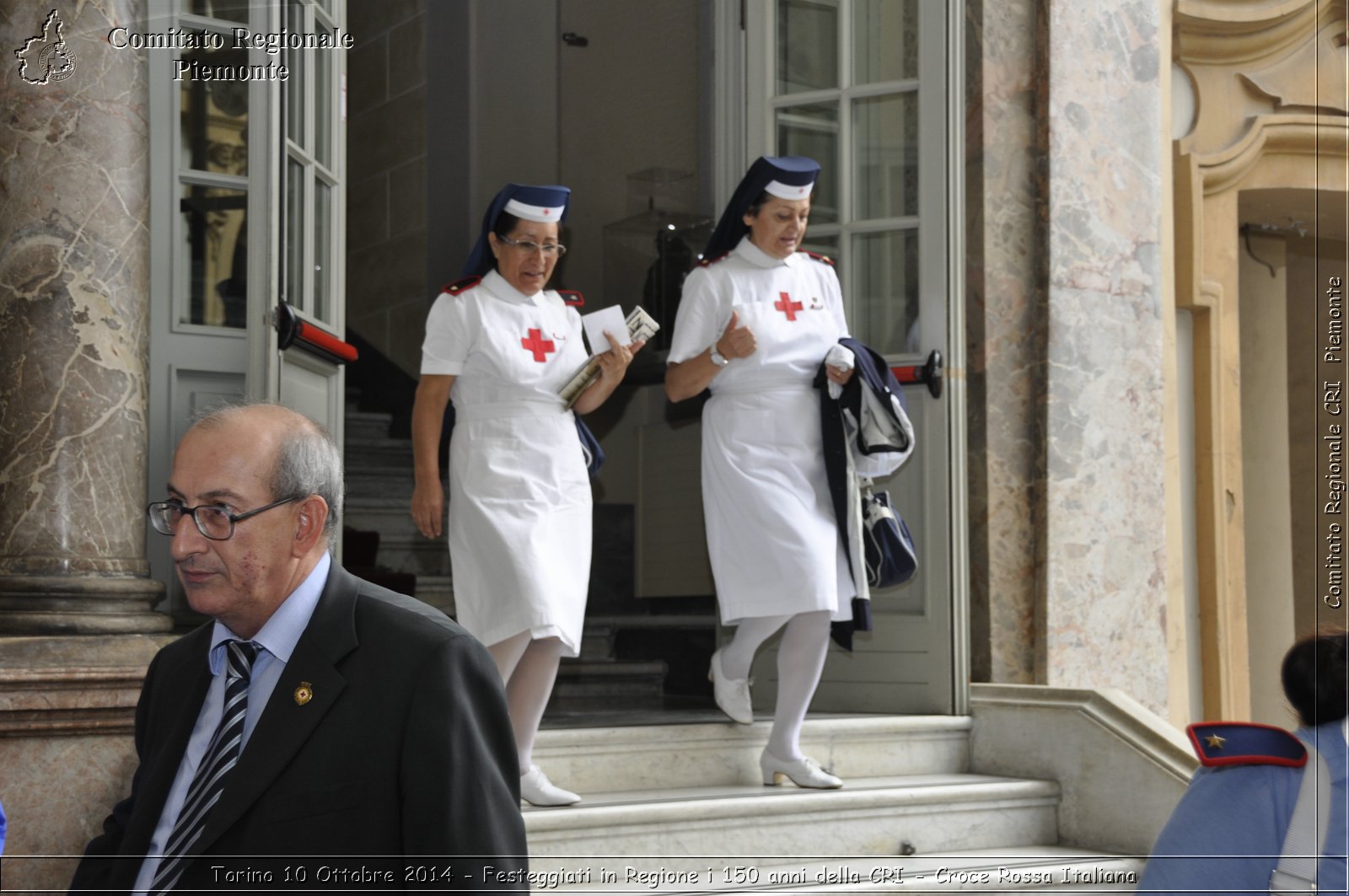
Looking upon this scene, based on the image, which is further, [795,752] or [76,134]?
[795,752]

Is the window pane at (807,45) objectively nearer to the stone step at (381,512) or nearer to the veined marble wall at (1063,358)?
the veined marble wall at (1063,358)

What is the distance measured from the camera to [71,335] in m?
3.95

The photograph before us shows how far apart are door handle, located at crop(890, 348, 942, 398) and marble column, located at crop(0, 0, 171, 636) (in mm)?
2604

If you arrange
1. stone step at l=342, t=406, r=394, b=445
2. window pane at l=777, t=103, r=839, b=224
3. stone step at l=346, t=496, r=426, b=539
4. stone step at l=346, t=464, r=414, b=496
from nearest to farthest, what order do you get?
window pane at l=777, t=103, r=839, b=224 → stone step at l=346, t=496, r=426, b=539 → stone step at l=346, t=464, r=414, b=496 → stone step at l=342, t=406, r=394, b=445

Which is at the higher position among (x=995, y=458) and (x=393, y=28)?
(x=393, y=28)

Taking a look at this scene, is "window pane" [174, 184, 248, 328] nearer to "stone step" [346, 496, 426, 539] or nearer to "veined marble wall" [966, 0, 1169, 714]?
"stone step" [346, 496, 426, 539]

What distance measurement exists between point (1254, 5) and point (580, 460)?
15.2 ft

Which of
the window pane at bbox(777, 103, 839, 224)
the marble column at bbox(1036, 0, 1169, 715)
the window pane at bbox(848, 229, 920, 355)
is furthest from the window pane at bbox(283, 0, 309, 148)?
the marble column at bbox(1036, 0, 1169, 715)

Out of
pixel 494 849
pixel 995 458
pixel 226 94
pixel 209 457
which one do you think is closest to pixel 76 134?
pixel 226 94

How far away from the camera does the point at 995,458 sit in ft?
19.2

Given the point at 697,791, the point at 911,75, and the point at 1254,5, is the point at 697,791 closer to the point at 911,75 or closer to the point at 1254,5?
the point at 911,75

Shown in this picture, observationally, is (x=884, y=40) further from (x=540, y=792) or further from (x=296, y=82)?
(x=540, y=792)

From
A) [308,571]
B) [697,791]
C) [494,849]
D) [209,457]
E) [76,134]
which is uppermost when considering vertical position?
[76,134]

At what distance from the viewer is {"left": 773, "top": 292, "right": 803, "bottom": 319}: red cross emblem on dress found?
480cm
